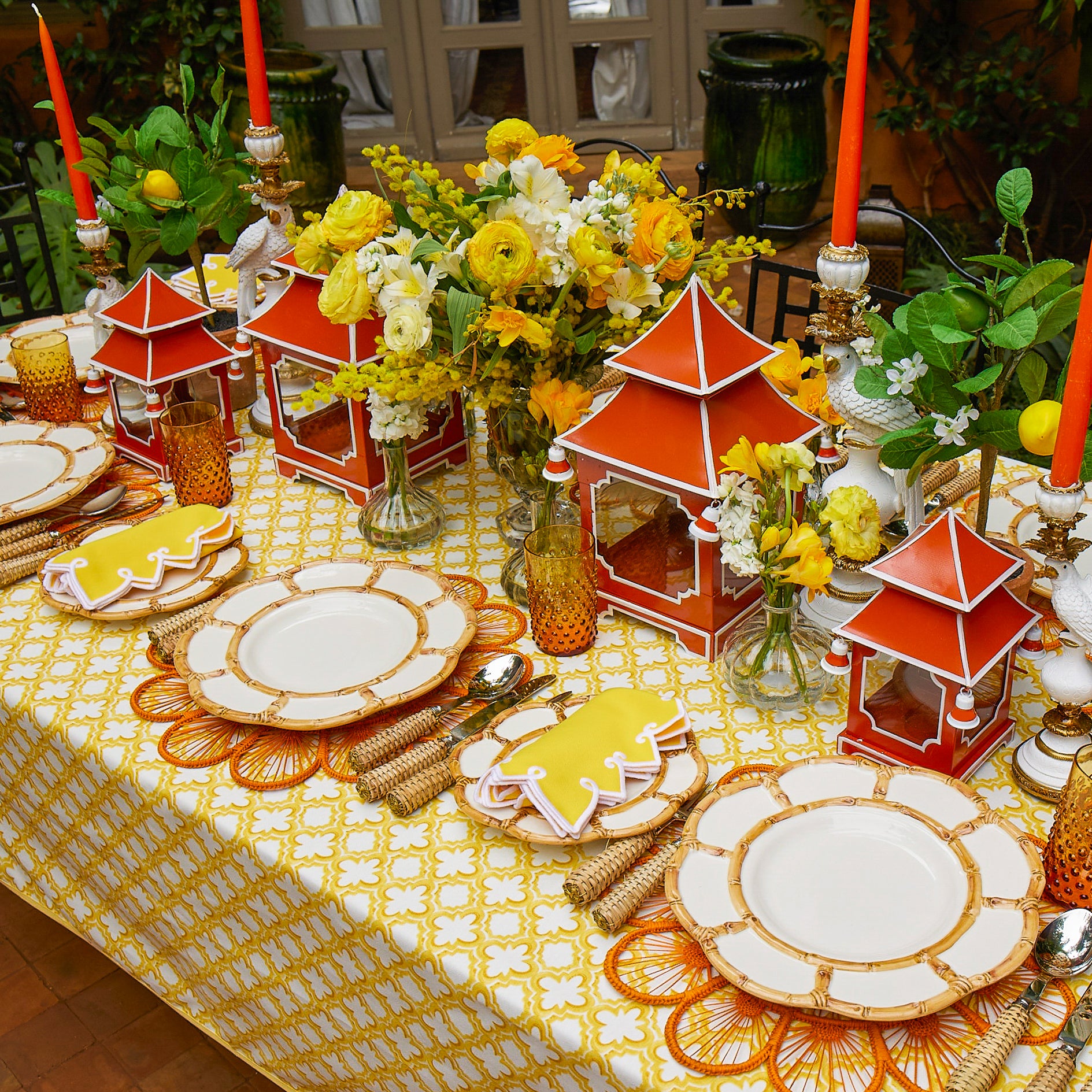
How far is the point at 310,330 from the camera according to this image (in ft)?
5.46

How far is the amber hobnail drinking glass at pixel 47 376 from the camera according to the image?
192 cm

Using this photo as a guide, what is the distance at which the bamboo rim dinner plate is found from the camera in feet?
3.56

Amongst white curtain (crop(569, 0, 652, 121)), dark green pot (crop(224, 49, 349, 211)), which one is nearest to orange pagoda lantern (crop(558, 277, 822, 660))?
dark green pot (crop(224, 49, 349, 211))

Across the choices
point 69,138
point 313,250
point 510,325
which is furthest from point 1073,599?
point 69,138

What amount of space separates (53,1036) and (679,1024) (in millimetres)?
1375

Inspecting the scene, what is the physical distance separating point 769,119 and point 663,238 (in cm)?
382

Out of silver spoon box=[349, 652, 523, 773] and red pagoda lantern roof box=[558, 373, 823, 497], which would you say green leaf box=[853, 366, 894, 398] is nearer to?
red pagoda lantern roof box=[558, 373, 823, 497]

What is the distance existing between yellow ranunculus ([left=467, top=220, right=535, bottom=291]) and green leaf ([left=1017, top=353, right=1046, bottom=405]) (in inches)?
20.4

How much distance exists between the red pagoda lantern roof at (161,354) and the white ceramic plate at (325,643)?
0.45 metres

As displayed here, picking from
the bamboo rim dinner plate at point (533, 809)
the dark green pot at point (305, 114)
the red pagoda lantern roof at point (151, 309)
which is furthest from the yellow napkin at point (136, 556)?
the dark green pot at point (305, 114)

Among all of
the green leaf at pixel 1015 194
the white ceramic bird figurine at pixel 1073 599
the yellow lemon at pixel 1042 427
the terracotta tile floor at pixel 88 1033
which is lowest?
the terracotta tile floor at pixel 88 1033

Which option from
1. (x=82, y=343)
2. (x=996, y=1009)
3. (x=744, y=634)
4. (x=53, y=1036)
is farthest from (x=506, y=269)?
(x=53, y=1036)

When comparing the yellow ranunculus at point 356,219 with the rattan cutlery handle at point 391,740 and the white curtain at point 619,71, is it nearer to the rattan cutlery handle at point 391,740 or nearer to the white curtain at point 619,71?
the rattan cutlery handle at point 391,740

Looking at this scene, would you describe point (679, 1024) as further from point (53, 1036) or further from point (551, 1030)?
point (53, 1036)
